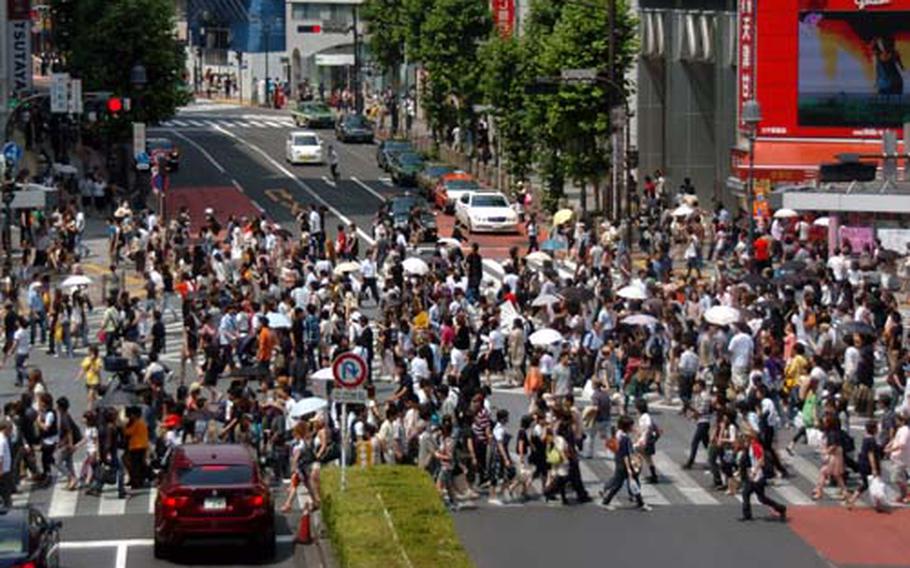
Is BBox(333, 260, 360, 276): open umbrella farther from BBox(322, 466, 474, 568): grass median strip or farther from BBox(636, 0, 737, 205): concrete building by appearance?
BBox(636, 0, 737, 205): concrete building

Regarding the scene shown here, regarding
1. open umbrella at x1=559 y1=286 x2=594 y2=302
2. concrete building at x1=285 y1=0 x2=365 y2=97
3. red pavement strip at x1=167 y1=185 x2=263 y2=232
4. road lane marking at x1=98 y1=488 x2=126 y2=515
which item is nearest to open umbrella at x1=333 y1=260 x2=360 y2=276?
open umbrella at x1=559 y1=286 x2=594 y2=302

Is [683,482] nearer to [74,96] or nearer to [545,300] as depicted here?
[545,300]

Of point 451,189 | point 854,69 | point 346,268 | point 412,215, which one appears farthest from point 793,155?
point 346,268

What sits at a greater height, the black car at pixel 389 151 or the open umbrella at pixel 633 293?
the black car at pixel 389 151

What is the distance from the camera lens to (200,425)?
33.9 meters

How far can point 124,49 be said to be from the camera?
261 ft

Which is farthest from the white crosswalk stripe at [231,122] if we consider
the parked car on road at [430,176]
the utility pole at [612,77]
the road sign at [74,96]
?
the utility pole at [612,77]

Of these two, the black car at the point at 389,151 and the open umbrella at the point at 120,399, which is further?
the black car at the point at 389,151

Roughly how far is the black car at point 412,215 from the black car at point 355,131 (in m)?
32.3

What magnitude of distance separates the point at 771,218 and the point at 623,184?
316 inches

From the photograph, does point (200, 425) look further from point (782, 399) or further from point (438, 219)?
point (438, 219)

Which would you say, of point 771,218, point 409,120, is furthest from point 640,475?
point 409,120

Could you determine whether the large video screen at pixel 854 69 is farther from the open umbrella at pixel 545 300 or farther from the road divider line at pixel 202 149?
the open umbrella at pixel 545 300

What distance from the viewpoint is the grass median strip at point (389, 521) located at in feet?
87.1
